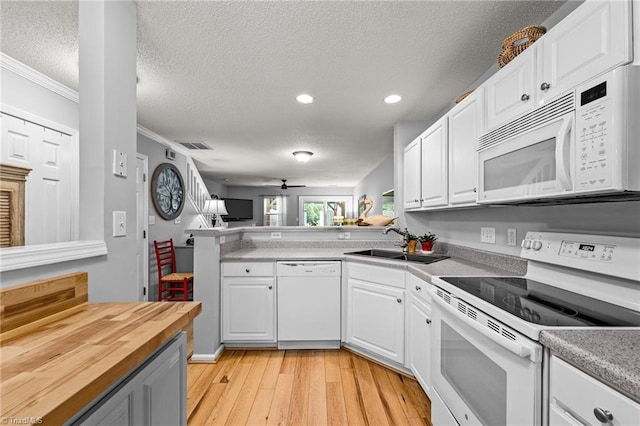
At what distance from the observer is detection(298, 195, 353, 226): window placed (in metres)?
10.3

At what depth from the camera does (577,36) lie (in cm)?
107

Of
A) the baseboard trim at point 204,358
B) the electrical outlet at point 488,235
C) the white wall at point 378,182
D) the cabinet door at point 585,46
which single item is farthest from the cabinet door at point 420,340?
the white wall at point 378,182

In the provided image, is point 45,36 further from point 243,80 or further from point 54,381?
point 54,381

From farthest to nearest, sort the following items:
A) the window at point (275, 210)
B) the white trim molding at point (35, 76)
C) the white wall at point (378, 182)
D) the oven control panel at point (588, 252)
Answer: the window at point (275, 210)
the white wall at point (378, 182)
the white trim molding at point (35, 76)
the oven control panel at point (588, 252)

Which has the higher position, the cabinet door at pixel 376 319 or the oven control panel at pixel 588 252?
the oven control panel at pixel 588 252

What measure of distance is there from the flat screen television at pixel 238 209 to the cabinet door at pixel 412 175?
6782 millimetres

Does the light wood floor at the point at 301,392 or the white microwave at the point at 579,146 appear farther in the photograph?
the light wood floor at the point at 301,392

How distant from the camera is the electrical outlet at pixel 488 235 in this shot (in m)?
2.04

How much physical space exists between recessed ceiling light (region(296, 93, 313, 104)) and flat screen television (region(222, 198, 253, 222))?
654 cm

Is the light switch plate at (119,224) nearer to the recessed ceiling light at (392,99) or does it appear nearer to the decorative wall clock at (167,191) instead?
the recessed ceiling light at (392,99)

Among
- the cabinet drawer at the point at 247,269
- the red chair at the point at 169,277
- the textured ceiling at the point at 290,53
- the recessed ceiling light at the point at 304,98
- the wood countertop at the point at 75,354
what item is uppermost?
the textured ceiling at the point at 290,53

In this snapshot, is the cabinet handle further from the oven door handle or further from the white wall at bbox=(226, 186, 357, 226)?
the white wall at bbox=(226, 186, 357, 226)

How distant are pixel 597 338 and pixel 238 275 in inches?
93.8

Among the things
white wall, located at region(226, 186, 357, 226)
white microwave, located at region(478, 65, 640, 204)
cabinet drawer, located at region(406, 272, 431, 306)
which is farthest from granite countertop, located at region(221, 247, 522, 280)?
white wall, located at region(226, 186, 357, 226)
